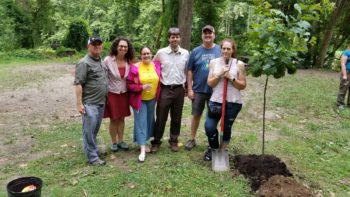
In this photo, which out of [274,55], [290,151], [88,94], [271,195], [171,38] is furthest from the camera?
[290,151]

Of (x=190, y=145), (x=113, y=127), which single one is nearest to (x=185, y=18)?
(x=190, y=145)

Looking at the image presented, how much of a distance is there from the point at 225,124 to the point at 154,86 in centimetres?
114

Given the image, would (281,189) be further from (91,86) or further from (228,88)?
(91,86)

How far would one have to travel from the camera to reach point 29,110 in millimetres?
8547

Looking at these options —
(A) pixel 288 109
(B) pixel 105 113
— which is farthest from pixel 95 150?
(A) pixel 288 109

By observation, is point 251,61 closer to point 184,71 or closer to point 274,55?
point 274,55

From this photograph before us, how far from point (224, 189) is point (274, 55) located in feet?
5.72

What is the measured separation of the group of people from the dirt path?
1610 mm

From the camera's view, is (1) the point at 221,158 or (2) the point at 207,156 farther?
(2) the point at 207,156

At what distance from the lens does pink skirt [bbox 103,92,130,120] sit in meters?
5.20

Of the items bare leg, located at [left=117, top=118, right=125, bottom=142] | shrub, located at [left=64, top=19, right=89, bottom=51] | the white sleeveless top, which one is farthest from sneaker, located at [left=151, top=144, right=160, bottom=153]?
shrub, located at [left=64, top=19, right=89, bottom=51]

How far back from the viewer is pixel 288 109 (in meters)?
8.95

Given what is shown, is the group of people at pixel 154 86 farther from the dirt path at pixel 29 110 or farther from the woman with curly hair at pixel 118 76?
the dirt path at pixel 29 110

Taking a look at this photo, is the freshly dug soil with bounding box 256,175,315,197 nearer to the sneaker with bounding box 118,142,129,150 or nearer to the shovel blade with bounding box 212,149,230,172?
the shovel blade with bounding box 212,149,230,172
